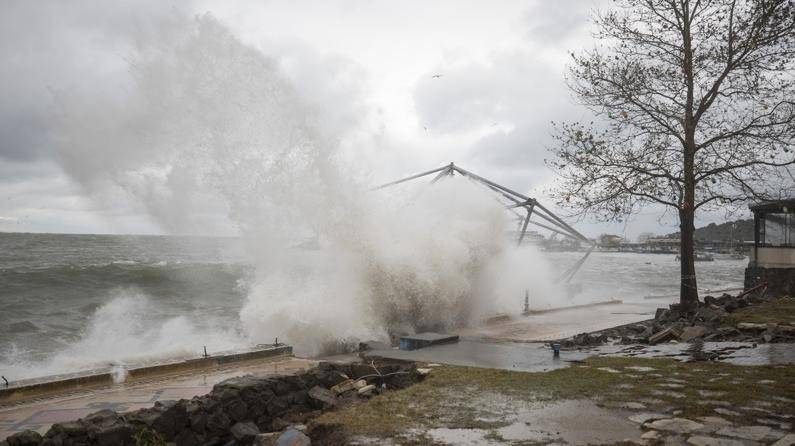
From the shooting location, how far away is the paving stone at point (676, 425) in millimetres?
5570

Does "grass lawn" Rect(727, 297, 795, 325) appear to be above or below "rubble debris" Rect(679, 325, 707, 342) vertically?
above

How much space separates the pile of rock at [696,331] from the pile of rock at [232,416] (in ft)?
19.4

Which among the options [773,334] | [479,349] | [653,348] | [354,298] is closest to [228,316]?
[354,298]

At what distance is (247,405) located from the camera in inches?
277

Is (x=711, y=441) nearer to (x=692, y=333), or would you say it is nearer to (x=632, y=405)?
(x=632, y=405)

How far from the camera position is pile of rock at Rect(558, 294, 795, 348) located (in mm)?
10875

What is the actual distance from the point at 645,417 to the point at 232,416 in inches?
184

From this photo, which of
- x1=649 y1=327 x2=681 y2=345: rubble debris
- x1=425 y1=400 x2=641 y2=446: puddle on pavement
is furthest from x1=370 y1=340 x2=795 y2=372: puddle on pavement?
x1=425 y1=400 x2=641 y2=446: puddle on pavement

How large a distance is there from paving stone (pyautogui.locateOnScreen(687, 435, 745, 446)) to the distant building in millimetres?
17507

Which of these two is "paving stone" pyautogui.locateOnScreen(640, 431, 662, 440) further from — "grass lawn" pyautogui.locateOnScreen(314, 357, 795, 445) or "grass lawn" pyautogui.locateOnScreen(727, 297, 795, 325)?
"grass lawn" pyautogui.locateOnScreen(727, 297, 795, 325)

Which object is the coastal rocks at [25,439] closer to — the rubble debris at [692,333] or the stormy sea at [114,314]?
the stormy sea at [114,314]

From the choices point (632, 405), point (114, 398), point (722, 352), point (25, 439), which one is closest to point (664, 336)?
point (722, 352)

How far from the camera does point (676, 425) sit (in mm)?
5699

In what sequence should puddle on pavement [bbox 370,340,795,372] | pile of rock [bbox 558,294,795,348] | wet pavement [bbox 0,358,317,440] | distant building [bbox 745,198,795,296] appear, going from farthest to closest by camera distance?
1. distant building [bbox 745,198,795,296]
2. pile of rock [bbox 558,294,795,348]
3. puddle on pavement [bbox 370,340,795,372]
4. wet pavement [bbox 0,358,317,440]
